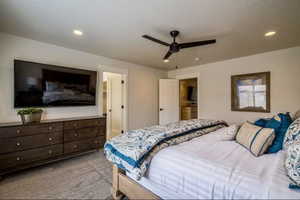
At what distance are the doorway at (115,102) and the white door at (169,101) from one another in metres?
1.44

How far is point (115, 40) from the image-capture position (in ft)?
8.90

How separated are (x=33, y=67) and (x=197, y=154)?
10.5 feet

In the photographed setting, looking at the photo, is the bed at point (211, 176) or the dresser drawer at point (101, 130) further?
the dresser drawer at point (101, 130)

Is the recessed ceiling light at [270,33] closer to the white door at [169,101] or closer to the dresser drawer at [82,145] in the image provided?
the white door at [169,101]

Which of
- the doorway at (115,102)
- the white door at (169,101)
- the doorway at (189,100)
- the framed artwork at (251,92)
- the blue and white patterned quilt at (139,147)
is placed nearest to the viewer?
the blue and white patterned quilt at (139,147)

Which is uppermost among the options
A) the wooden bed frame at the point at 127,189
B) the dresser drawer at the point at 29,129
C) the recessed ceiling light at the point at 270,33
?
the recessed ceiling light at the point at 270,33

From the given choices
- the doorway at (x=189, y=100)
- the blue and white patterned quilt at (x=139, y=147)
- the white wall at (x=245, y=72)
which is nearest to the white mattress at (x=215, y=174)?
the blue and white patterned quilt at (x=139, y=147)

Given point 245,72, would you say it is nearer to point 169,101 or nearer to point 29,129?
point 169,101

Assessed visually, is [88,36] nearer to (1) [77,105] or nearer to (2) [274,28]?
(1) [77,105]

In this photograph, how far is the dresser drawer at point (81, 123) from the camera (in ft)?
9.05

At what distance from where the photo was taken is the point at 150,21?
2.05 m

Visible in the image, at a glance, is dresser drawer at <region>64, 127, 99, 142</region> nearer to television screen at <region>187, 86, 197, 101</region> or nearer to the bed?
the bed

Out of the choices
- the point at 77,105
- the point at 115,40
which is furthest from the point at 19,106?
the point at 115,40

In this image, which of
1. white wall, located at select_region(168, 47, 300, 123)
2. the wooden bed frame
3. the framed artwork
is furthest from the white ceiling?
the wooden bed frame
